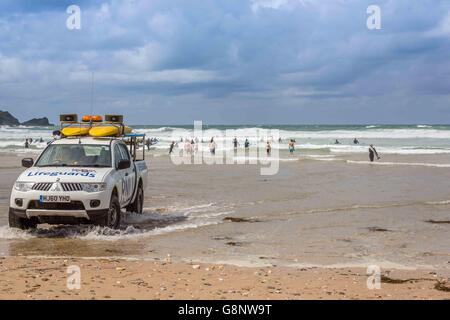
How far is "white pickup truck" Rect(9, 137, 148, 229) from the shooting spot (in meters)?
9.55

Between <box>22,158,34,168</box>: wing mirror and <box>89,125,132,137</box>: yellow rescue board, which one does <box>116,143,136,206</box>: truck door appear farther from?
<box>22,158,34,168</box>: wing mirror

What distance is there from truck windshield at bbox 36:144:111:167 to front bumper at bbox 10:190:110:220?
39.7 inches

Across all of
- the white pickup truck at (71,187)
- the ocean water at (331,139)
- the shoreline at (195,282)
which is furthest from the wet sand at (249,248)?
the ocean water at (331,139)

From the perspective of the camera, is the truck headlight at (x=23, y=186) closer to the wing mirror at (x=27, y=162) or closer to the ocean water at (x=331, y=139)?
the wing mirror at (x=27, y=162)

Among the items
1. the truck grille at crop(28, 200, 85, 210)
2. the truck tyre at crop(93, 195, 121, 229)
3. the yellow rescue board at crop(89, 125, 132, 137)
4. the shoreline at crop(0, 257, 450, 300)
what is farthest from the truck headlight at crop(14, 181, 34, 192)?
the yellow rescue board at crop(89, 125, 132, 137)

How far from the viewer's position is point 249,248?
9305 mm

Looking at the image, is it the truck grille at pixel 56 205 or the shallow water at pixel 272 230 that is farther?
the truck grille at pixel 56 205

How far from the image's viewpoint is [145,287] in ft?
21.4

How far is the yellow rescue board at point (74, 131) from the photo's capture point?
11312 millimetres

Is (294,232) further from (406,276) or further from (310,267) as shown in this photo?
(406,276)

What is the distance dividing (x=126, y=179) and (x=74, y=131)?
1.42 metres
